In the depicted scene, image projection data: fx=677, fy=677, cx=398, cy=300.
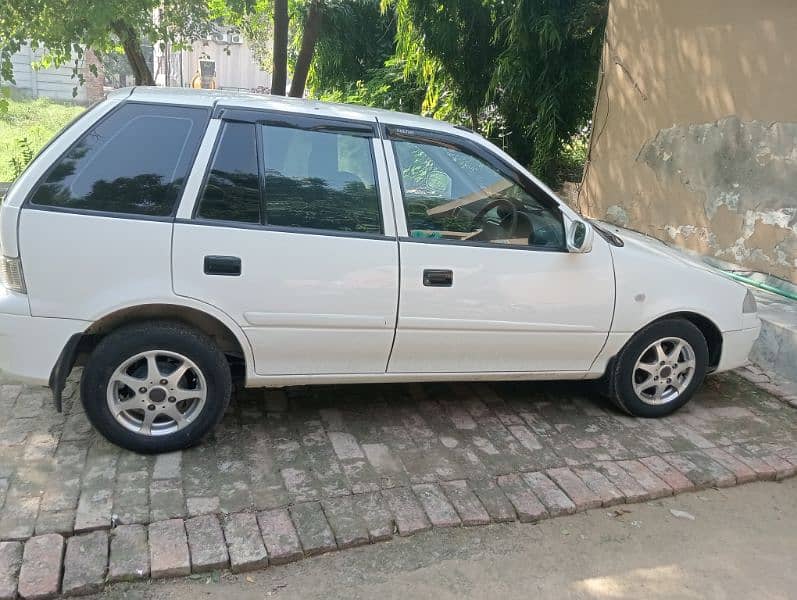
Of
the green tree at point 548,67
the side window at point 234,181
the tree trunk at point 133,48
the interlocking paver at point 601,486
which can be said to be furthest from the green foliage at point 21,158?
the interlocking paver at point 601,486

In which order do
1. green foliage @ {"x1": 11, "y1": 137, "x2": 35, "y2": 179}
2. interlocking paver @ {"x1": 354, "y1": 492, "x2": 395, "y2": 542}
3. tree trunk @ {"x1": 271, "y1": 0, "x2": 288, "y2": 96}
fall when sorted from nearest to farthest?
interlocking paver @ {"x1": 354, "y1": 492, "x2": 395, "y2": 542}
tree trunk @ {"x1": 271, "y1": 0, "x2": 288, "y2": 96}
green foliage @ {"x1": 11, "y1": 137, "x2": 35, "y2": 179}

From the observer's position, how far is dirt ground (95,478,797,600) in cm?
274

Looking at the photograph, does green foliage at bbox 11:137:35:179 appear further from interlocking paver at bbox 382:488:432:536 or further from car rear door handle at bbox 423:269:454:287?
interlocking paver at bbox 382:488:432:536

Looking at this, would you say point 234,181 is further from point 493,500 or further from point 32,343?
point 493,500

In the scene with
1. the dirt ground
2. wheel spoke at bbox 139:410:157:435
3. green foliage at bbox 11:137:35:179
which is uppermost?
green foliage at bbox 11:137:35:179

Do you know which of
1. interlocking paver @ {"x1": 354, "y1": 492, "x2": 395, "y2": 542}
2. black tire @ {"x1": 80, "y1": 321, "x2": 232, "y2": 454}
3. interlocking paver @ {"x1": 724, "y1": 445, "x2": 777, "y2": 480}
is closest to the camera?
interlocking paver @ {"x1": 354, "y1": 492, "x2": 395, "y2": 542}

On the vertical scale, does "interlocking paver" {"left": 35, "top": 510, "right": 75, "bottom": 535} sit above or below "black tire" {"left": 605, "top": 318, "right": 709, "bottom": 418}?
below

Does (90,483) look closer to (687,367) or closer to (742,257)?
(687,367)

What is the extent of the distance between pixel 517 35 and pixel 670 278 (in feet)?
17.7

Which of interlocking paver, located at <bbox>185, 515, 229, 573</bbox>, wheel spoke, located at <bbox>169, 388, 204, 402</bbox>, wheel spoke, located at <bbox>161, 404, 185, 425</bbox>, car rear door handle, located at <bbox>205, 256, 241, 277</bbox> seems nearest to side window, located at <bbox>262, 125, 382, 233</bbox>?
car rear door handle, located at <bbox>205, 256, 241, 277</bbox>

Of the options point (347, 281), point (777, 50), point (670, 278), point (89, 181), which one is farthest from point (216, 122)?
point (777, 50)

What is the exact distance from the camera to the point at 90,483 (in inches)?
125

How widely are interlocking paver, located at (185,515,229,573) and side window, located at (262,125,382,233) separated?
1448 mm

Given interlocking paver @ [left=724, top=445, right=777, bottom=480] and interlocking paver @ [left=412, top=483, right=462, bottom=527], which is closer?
interlocking paver @ [left=412, top=483, right=462, bottom=527]
